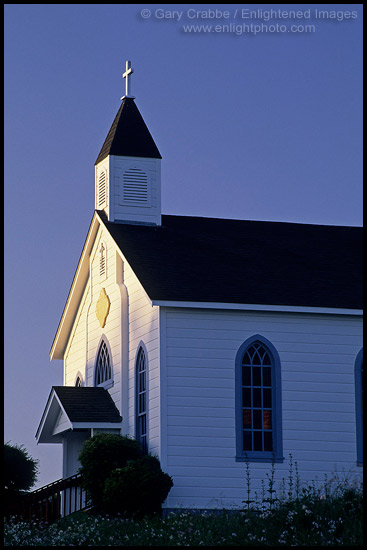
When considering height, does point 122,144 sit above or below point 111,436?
Result: above

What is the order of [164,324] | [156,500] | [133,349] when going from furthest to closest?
[133,349] < [164,324] < [156,500]

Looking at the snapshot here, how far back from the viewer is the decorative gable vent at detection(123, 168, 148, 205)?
33000 millimetres

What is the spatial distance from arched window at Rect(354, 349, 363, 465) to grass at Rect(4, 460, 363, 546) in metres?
3.63

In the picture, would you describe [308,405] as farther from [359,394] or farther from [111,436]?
[111,436]

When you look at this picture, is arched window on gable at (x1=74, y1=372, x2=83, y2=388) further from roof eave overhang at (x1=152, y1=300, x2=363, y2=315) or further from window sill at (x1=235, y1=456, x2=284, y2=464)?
window sill at (x1=235, y1=456, x2=284, y2=464)

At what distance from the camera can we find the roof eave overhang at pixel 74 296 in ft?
111

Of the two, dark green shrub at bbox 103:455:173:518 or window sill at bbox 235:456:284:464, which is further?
window sill at bbox 235:456:284:464

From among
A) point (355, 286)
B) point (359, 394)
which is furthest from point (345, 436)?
point (355, 286)

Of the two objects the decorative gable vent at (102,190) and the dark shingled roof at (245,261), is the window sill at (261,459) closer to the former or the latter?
the dark shingled roof at (245,261)

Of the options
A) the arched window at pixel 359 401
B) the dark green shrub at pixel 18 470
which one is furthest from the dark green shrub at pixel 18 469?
the arched window at pixel 359 401

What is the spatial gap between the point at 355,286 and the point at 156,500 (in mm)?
9011

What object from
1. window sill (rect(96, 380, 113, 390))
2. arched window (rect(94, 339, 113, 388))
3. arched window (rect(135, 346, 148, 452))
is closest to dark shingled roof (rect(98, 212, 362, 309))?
arched window (rect(135, 346, 148, 452))

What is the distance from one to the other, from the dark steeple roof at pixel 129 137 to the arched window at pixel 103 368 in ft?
19.4

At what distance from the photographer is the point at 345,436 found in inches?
1151
